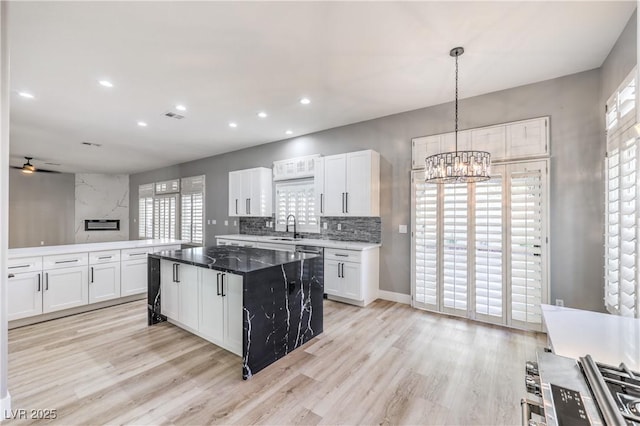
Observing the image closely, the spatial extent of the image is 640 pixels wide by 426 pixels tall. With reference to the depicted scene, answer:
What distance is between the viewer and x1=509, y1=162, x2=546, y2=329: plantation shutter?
10.9ft

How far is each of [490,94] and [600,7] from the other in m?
1.51

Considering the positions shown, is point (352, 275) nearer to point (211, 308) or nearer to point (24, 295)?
point (211, 308)

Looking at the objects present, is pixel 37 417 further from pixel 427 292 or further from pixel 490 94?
pixel 490 94

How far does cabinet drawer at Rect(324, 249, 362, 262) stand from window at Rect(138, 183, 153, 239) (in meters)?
7.32

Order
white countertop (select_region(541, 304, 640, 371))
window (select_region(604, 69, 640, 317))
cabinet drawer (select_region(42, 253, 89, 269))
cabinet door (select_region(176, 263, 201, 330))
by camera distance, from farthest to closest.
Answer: cabinet drawer (select_region(42, 253, 89, 269)) → cabinet door (select_region(176, 263, 201, 330)) → window (select_region(604, 69, 640, 317)) → white countertop (select_region(541, 304, 640, 371))

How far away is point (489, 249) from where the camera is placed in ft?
11.8

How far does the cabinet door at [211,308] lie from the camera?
9.04 feet

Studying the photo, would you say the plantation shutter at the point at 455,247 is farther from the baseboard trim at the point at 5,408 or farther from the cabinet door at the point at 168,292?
the baseboard trim at the point at 5,408

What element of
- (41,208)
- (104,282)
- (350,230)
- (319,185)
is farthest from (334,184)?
(41,208)

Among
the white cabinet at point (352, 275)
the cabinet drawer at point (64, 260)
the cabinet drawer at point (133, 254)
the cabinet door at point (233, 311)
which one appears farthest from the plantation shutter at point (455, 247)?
the cabinet drawer at point (64, 260)

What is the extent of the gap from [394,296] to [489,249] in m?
1.53

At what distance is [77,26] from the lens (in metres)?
2.35

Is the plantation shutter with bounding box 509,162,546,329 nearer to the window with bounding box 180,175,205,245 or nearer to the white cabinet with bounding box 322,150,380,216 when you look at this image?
the white cabinet with bounding box 322,150,380,216

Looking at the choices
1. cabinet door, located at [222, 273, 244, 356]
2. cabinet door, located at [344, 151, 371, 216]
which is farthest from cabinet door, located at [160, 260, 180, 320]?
cabinet door, located at [344, 151, 371, 216]
